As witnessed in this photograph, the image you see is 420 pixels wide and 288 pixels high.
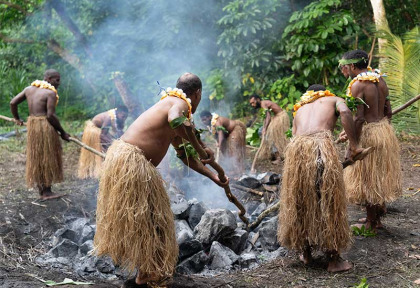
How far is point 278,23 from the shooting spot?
33.3 ft

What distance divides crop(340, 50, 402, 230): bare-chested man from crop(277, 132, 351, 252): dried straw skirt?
0.77m

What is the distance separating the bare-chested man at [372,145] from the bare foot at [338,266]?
2.45ft

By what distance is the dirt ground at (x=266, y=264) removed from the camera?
334 centimetres

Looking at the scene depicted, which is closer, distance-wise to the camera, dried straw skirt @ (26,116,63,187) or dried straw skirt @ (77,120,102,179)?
dried straw skirt @ (26,116,63,187)

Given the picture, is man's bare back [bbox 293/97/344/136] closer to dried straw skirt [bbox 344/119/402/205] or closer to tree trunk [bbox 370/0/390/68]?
dried straw skirt [bbox 344/119/402/205]

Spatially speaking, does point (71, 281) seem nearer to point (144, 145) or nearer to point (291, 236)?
point (144, 145)

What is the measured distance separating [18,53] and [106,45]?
421 centimetres

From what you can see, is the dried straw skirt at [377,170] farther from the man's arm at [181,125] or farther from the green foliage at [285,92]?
the green foliage at [285,92]

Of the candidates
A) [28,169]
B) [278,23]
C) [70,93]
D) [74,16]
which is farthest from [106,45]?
[28,169]

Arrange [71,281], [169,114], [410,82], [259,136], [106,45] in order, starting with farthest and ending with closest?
[106,45] → [259,136] → [410,82] → [71,281] → [169,114]

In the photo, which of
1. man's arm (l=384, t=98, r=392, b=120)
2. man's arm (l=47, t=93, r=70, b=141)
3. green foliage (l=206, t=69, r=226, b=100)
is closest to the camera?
man's arm (l=384, t=98, r=392, b=120)

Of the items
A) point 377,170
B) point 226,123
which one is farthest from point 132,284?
point 226,123

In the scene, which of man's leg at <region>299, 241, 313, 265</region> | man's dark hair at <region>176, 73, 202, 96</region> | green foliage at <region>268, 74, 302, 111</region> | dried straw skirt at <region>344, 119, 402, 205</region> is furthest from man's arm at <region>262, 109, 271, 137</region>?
man's dark hair at <region>176, 73, 202, 96</region>

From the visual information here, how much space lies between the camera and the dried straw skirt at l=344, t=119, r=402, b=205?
159 inches
